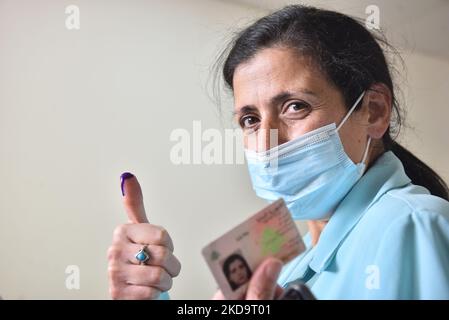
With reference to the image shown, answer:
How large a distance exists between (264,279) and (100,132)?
956 millimetres

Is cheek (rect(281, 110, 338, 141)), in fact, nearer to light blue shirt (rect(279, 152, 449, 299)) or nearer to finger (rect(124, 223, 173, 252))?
light blue shirt (rect(279, 152, 449, 299))

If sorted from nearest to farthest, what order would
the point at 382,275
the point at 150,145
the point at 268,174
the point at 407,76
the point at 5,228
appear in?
the point at 382,275 < the point at 268,174 < the point at 5,228 < the point at 150,145 < the point at 407,76

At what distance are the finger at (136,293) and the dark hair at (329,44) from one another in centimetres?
54

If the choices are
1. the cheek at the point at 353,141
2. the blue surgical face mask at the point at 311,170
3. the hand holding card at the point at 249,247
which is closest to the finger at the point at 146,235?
the hand holding card at the point at 249,247

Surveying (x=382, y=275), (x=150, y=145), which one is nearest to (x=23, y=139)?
(x=150, y=145)

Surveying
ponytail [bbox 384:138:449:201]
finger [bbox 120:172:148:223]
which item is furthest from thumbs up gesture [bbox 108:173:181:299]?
ponytail [bbox 384:138:449:201]

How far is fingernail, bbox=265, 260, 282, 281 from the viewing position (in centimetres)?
48

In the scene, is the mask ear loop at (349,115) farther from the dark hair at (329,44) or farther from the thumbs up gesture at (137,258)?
the thumbs up gesture at (137,258)

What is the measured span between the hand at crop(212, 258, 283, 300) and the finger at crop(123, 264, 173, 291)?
173mm

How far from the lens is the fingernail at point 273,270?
477 mm

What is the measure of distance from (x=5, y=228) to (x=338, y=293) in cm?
98

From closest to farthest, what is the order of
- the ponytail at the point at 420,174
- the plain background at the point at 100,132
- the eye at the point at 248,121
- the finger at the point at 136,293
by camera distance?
1. the finger at the point at 136,293
2. the eye at the point at 248,121
3. the ponytail at the point at 420,174
4. the plain background at the point at 100,132

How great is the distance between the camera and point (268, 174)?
836 mm

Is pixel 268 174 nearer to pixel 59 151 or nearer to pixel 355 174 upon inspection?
pixel 355 174
